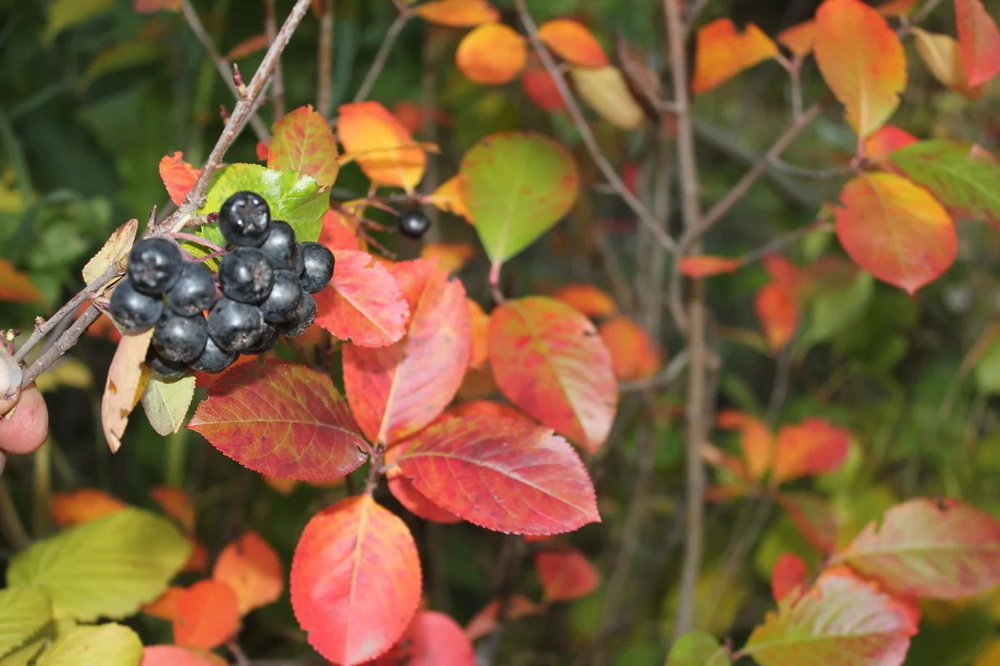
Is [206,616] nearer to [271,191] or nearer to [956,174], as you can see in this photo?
[271,191]

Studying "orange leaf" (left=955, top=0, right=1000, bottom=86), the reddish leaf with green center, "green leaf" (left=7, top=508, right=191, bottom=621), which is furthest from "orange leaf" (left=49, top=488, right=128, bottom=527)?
"orange leaf" (left=955, top=0, right=1000, bottom=86)

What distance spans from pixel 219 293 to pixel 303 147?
98 millimetres

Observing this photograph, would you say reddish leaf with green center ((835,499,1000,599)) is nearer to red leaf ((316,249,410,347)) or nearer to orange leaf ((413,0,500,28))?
red leaf ((316,249,410,347))

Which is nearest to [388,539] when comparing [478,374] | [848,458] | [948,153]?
[478,374]

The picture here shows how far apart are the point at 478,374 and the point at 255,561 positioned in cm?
22

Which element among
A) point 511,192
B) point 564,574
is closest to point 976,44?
point 511,192

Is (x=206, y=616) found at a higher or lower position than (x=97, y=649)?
lower

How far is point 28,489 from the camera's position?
933 mm

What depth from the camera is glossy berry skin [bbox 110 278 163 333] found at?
1.06 ft

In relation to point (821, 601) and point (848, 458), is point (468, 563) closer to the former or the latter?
point (848, 458)

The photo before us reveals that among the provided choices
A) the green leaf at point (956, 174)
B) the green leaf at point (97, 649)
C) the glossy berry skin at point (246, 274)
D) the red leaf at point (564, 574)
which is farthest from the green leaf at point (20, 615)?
the green leaf at point (956, 174)

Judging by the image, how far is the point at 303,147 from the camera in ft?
1.36

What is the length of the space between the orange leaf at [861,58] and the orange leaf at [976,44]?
4 cm

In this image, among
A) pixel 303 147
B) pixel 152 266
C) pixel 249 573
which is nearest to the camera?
pixel 152 266
